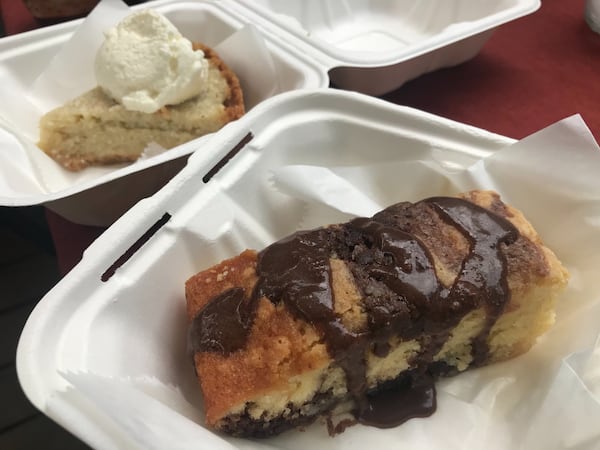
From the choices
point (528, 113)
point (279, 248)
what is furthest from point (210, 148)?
point (528, 113)

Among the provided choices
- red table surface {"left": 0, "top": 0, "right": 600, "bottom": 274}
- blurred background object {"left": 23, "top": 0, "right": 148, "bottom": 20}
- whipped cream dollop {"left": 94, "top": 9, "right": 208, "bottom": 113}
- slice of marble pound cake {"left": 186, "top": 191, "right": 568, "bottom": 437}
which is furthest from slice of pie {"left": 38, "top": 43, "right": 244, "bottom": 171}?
slice of marble pound cake {"left": 186, "top": 191, "right": 568, "bottom": 437}

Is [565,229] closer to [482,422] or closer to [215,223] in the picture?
[482,422]

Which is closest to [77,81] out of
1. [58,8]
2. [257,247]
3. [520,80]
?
[58,8]

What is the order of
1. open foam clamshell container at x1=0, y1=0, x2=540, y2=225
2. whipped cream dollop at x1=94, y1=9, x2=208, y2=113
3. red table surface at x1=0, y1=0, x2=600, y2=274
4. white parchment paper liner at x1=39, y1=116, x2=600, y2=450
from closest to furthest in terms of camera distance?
white parchment paper liner at x1=39, y1=116, x2=600, y2=450 → open foam clamshell container at x1=0, y1=0, x2=540, y2=225 → whipped cream dollop at x1=94, y1=9, x2=208, y2=113 → red table surface at x1=0, y1=0, x2=600, y2=274

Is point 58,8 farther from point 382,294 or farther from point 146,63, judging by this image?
point 382,294

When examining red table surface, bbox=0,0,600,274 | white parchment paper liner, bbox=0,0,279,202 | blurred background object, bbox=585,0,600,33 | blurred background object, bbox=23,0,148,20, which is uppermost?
blurred background object, bbox=23,0,148,20

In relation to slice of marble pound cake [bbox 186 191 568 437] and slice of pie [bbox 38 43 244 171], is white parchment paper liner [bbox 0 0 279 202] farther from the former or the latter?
slice of marble pound cake [bbox 186 191 568 437]

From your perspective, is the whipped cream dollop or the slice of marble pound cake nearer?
the slice of marble pound cake

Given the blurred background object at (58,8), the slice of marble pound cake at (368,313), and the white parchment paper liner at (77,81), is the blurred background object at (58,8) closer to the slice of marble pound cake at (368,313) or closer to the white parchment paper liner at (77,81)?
the white parchment paper liner at (77,81)
